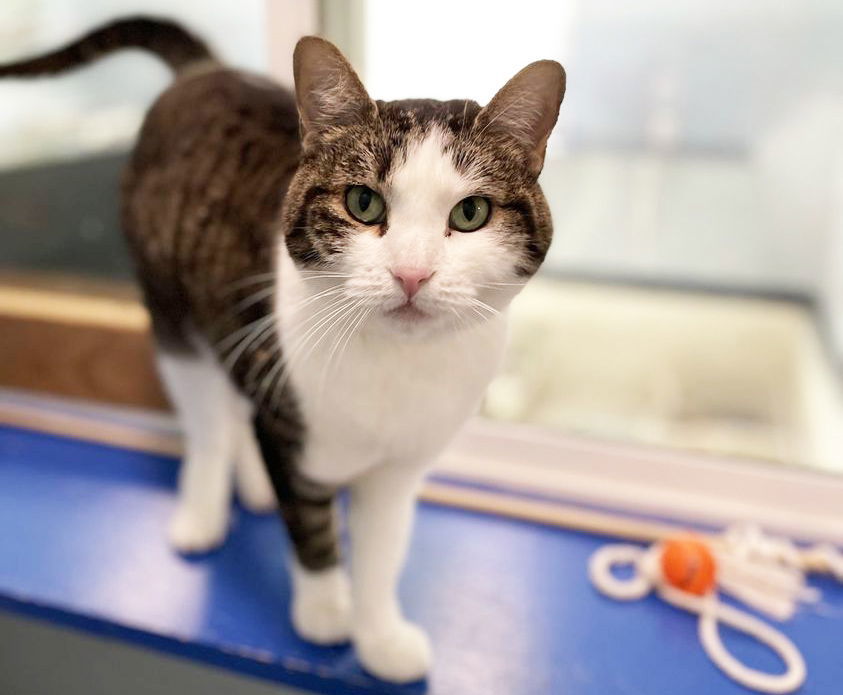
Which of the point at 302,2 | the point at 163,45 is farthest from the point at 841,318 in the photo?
the point at 163,45

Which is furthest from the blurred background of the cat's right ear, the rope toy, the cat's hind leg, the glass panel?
the cat's right ear

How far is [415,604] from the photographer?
911mm

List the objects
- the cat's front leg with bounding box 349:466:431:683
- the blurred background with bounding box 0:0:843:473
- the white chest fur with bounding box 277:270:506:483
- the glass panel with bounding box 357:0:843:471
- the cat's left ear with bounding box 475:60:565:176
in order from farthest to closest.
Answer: the glass panel with bounding box 357:0:843:471, the blurred background with bounding box 0:0:843:473, the cat's front leg with bounding box 349:466:431:683, the white chest fur with bounding box 277:270:506:483, the cat's left ear with bounding box 475:60:565:176

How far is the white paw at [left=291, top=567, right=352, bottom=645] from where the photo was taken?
2.70 feet

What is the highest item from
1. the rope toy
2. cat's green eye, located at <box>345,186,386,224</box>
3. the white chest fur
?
cat's green eye, located at <box>345,186,386,224</box>

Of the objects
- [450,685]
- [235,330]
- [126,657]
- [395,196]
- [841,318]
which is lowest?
[126,657]

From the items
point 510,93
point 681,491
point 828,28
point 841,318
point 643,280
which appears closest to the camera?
point 510,93

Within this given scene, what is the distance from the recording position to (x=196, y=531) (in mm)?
993

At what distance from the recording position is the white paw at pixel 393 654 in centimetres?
79

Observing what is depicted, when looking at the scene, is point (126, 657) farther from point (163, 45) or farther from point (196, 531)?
point (163, 45)

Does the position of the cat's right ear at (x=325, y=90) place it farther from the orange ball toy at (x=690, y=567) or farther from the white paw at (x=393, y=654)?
the orange ball toy at (x=690, y=567)

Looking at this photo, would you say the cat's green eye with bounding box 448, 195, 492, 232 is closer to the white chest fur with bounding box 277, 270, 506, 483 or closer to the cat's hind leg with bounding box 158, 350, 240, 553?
the white chest fur with bounding box 277, 270, 506, 483

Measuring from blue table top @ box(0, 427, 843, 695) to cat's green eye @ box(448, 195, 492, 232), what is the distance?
19.3 inches

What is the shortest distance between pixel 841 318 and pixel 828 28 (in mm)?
496
